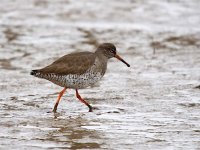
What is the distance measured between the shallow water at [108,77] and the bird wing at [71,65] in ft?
1.93

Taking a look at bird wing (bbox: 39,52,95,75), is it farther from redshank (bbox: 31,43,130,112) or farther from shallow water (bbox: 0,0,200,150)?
shallow water (bbox: 0,0,200,150)

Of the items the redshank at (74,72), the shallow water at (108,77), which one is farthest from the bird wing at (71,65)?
the shallow water at (108,77)

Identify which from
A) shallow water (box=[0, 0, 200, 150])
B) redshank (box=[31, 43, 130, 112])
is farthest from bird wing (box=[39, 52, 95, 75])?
shallow water (box=[0, 0, 200, 150])

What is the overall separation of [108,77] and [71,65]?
284cm

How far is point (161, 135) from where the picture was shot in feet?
26.4

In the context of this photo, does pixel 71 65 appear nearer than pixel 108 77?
Yes

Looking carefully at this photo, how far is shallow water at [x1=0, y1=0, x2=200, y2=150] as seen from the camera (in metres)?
8.05

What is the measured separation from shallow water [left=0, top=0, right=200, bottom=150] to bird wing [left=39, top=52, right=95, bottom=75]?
1.93 ft

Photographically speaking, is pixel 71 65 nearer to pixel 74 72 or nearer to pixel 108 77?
pixel 74 72

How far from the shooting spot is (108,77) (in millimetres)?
12352

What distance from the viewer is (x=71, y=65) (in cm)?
958

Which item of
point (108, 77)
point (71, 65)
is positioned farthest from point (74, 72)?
point (108, 77)

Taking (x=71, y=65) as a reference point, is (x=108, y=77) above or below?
below

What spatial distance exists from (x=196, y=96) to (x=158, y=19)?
8612mm
